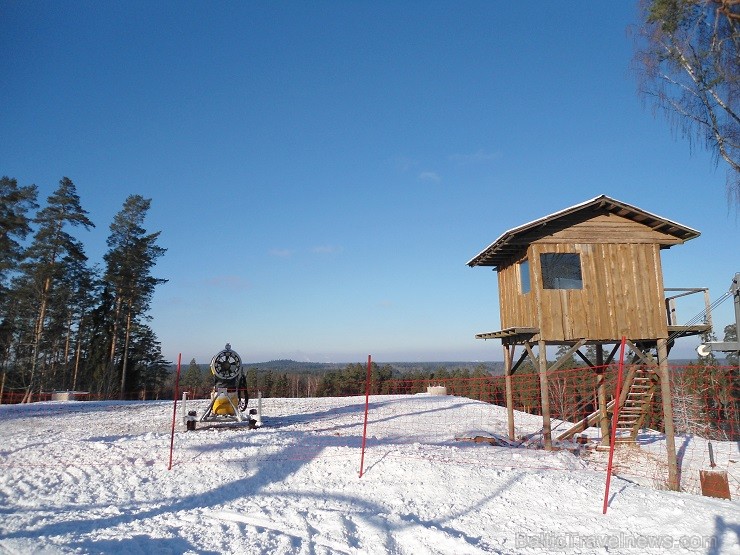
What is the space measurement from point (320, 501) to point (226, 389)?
8145 mm

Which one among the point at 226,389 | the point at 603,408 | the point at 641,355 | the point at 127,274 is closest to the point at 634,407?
the point at 603,408

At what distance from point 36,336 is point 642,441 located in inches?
1199

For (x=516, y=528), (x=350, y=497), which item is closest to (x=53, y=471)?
(x=350, y=497)

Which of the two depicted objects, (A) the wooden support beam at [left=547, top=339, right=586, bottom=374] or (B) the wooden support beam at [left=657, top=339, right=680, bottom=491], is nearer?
(B) the wooden support beam at [left=657, top=339, right=680, bottom=491]

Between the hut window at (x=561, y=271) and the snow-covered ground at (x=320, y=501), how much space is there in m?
4.32

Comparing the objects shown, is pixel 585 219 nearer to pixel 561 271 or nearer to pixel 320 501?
pixel 561 271

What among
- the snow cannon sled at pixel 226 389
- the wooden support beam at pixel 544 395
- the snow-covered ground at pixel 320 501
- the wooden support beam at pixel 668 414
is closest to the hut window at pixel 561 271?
the wooden support beam at pixel 544 395

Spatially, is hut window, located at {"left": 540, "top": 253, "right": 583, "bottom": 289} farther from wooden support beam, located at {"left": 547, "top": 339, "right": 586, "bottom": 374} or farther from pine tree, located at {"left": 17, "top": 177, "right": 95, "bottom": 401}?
pine tree, located at {"left": 17, "top": 177, "right": 95, "bottom": 401}

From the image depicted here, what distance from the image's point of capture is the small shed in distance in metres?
12.8

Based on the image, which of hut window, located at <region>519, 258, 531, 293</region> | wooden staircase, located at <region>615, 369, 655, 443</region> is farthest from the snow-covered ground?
hut window, located at <region>519, 258, 531, 293</region>

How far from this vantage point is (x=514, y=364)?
1552cm

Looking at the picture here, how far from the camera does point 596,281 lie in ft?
42.5

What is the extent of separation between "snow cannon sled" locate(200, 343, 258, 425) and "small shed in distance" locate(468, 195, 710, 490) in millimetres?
8494

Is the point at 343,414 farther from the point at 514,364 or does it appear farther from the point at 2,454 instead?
the point at 2,454
